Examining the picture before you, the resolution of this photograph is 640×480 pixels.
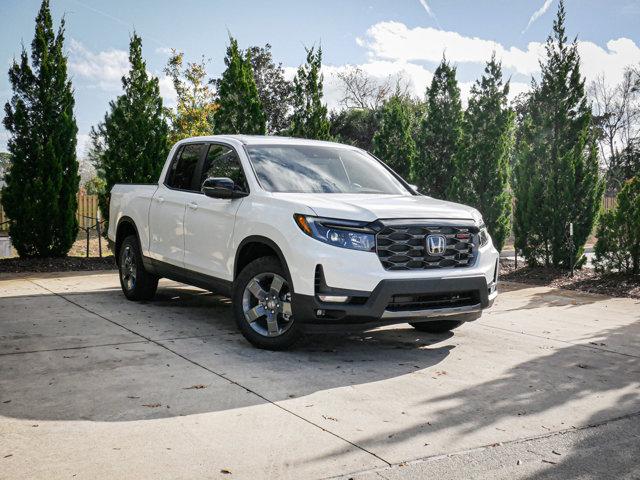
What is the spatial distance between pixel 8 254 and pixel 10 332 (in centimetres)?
1450

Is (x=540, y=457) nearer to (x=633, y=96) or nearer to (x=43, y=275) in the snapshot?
(x=43, y=275)

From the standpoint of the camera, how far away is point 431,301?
600cm

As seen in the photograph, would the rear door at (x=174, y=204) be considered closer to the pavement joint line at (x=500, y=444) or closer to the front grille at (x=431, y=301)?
the front grille at (x=431, y=301)

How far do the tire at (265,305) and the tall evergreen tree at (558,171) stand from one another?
8.18 metres

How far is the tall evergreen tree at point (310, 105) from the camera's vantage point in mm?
15812

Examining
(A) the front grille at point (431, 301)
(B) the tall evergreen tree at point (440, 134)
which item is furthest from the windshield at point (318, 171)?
(B) the tall evergreen tree at point (440, 134)

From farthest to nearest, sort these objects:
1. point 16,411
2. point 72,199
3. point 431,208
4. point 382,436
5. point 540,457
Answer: point 72,199
point 431,208
point 16,411
point 382,436
point 540,457

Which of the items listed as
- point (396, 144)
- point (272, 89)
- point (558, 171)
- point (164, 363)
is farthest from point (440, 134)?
point (272, 89)

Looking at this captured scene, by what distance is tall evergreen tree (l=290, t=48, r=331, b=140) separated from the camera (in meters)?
15.8

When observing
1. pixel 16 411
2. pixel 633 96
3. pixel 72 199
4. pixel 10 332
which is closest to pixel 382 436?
pixel 16 411

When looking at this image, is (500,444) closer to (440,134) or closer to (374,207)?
(374,207)

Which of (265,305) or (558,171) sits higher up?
(558,171)

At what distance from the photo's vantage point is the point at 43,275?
40.2 ft

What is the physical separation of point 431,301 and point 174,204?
3.32 metres
